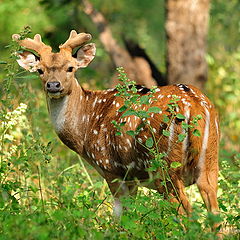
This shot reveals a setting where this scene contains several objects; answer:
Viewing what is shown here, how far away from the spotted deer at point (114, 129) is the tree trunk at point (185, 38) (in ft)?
11.9

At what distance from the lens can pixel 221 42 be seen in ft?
62.2

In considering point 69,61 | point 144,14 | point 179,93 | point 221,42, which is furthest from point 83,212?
point 144,14

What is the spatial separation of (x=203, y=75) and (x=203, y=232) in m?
6.53

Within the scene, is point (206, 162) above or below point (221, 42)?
above

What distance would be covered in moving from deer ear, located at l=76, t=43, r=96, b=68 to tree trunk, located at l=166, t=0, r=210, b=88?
11.7 feet

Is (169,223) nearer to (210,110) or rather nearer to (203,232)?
(203,232)

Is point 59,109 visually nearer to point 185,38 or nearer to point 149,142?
point 149,142

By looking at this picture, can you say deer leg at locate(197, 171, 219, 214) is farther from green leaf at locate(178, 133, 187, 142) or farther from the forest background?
green leaf at locate(178, 133, 187, 142)

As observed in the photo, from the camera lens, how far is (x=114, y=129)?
7.28 meters

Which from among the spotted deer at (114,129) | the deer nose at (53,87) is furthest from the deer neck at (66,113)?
the deer nose at (53,87)

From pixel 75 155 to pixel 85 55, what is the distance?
7.68 feet

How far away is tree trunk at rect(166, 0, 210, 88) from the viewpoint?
38.7ft

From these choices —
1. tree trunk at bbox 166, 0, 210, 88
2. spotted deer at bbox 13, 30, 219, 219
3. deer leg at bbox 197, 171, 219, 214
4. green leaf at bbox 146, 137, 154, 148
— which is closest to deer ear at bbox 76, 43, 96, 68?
spotted deer at bbox 13, 30, 219, 219

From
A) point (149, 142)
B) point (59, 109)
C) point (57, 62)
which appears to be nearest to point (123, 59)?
point (59, 109)
